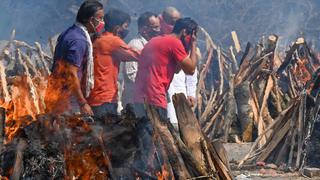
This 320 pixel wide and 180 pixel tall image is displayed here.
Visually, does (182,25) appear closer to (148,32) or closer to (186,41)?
(186,41)

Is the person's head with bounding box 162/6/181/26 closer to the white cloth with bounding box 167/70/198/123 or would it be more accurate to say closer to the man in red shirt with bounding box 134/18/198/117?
the white cloth with bounding box 167/70/198/123

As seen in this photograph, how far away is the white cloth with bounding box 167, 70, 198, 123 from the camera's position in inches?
305

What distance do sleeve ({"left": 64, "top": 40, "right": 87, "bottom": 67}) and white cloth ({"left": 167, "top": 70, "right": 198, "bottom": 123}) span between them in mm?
2464

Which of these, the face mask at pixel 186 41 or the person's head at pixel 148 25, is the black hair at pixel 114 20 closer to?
the face mask at pixel 186 41

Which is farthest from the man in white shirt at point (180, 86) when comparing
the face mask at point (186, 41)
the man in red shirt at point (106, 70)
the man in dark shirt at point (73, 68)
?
the man in dark shirt at point (73, 68)

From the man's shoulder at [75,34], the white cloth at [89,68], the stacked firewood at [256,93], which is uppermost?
the man's shoulder at [75,34]

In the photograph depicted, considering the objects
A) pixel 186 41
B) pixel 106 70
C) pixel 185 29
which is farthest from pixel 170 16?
pixel 106 70

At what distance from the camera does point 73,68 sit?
17.7 ft

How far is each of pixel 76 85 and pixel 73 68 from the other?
0.17 m

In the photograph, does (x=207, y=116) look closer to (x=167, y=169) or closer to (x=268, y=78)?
(x=268, y=78)

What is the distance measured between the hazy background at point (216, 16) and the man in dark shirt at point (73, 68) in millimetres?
18120

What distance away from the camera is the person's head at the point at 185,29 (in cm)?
677

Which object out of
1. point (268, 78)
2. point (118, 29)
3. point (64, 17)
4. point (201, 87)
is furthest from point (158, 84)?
point (64, 17)

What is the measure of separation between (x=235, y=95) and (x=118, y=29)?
15.5ft
